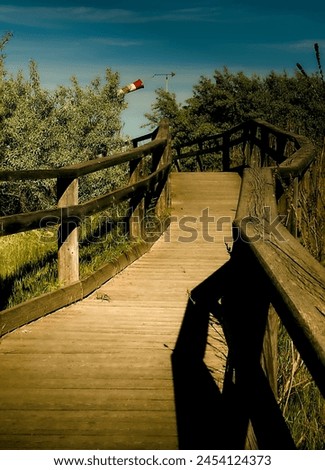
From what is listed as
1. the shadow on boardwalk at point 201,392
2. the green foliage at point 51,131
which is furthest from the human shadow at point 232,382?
the green foliage at point 51,131

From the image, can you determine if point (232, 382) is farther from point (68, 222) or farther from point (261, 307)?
point (68, 222)

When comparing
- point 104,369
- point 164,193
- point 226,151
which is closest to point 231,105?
point 226,151

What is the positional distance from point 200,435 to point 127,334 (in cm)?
177

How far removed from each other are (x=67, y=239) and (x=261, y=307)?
3.59 metres

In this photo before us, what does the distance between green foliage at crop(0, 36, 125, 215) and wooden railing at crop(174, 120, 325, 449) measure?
1688cm

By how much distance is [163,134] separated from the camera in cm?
991

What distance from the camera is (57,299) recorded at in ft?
17.5

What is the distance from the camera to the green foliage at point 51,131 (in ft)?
70.4

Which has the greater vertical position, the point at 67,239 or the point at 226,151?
the point at 67,239

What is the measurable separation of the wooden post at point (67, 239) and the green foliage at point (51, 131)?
14.1 metres

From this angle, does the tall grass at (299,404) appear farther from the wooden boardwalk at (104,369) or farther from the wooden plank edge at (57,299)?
the wooden plank edge at (57,299)

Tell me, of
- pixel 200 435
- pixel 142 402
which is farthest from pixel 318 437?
pixel 142 402

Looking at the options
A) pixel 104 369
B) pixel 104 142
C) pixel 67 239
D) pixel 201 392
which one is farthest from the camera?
pixel 104 142
